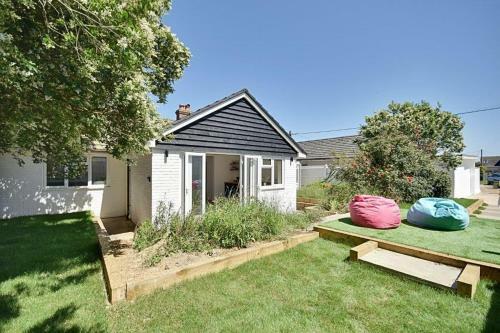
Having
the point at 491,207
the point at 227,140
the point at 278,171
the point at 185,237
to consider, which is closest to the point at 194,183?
the point at 227,140

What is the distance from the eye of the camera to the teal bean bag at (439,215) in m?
6.86

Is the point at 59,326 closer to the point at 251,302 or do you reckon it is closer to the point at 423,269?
the point at 251,302

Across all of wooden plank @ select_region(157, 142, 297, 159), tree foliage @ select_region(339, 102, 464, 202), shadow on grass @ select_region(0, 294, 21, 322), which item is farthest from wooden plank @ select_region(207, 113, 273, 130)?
shadow on grass @ select_region(0, 294, 21, 322)

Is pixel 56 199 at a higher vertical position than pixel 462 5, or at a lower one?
lower

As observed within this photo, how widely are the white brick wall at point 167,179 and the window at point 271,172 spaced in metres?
3.68

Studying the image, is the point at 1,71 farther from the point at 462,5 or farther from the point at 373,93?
the point at 373,93

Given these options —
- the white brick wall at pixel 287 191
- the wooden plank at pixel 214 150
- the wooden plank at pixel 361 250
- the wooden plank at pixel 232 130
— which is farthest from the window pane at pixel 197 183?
Answer: the wooden plank at pixel 361 250

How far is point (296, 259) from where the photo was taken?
17.2ft

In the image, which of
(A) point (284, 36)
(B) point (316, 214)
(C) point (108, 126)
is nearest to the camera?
(C) point (108, 126)

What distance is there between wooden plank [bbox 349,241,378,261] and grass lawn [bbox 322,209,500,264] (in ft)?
2.44

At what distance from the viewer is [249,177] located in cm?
916

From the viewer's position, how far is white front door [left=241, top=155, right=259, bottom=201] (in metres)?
9.04

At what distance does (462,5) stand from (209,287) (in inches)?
429

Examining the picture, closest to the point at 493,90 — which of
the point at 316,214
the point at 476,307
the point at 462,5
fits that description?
the point at 462,5
